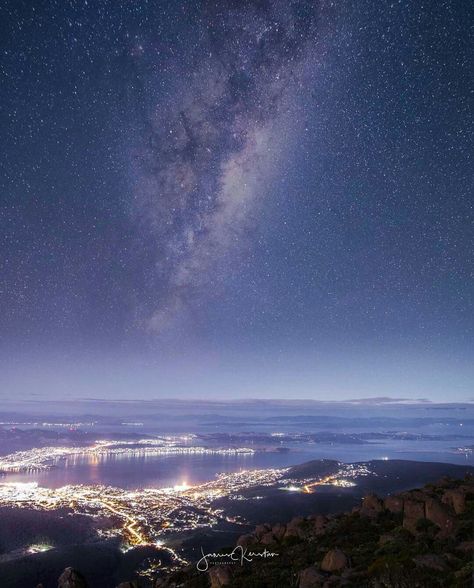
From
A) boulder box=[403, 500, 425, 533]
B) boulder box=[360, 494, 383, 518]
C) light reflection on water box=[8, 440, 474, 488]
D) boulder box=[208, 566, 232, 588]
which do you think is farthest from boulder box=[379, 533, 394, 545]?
light reflection on water box=[8, 440, 474, 488]

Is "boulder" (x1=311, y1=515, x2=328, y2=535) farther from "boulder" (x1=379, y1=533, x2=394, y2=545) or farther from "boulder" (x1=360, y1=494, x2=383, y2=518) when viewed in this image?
"boulder" (x1=379, y1=533, x2=394, y2=545)

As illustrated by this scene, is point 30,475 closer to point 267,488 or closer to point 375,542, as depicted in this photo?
point 267,488

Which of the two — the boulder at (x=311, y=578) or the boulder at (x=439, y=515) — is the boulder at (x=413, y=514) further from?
the boulder at (x=311, y=578)

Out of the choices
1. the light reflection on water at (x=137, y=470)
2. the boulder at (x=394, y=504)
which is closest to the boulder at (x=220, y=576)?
the boulder at (x=394, y=504)

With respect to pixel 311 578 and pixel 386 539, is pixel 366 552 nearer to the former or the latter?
pixel 386 539

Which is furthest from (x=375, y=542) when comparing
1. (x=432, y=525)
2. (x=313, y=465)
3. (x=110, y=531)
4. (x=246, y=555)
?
(x=313, y=465)
